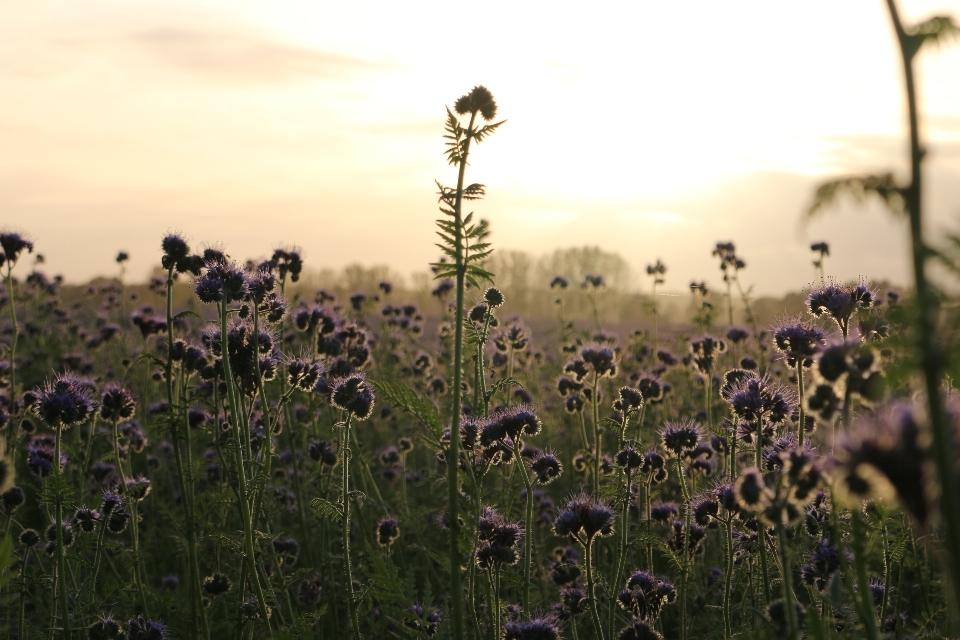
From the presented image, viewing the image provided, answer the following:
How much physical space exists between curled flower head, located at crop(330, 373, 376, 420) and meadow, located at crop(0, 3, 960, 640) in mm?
33

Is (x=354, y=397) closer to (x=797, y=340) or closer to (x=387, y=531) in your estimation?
(x=387, y=531)

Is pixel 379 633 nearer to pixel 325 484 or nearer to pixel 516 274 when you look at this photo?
pixel 325 484

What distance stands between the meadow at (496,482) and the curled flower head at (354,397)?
0.03 meters

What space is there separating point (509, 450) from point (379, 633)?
228cm

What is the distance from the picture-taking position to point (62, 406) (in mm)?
5559

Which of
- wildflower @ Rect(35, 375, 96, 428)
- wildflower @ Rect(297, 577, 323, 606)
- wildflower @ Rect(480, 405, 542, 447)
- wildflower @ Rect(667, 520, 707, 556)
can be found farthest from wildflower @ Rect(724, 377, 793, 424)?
wildflower @ Rect(297, 577, 323, 606)

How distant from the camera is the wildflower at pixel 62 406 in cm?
555

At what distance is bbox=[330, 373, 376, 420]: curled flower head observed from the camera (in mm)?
5443

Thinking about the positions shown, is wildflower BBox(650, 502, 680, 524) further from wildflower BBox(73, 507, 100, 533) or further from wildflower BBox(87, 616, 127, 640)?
wildflower BBox(73, 507, 100, 533)

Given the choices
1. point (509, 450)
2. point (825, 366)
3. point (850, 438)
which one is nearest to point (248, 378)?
point (509, 450)

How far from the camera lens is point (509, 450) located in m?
4.98

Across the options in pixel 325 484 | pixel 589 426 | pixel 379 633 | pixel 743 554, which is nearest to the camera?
pixel 743 554

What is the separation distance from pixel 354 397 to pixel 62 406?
1.97m

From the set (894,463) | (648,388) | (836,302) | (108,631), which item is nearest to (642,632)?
(836,302)
